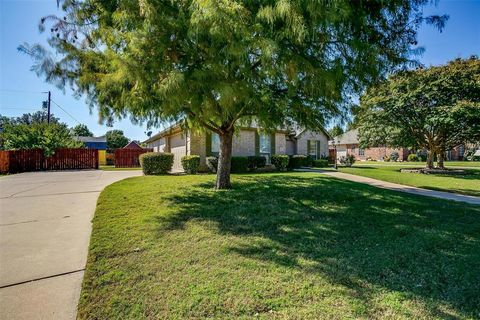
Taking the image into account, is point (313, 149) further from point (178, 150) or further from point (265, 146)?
point (178, 150)

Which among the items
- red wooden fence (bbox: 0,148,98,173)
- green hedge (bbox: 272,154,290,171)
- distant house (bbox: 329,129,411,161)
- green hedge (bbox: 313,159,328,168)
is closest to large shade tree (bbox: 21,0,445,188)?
green hedge (bbox: 272,154,290,171)

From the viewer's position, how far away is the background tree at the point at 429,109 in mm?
16062

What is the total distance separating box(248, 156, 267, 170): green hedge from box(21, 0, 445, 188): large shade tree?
36.8ft

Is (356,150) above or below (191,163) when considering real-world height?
above

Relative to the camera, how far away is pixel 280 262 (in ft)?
12.7

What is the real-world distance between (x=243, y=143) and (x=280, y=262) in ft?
49.4

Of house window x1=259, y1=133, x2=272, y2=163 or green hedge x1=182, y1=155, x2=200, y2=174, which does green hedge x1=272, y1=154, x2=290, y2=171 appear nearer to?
house window x1=259, y1=133, x2=272, y2=163

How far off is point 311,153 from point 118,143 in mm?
59548

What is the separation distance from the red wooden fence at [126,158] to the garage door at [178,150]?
770 centimetres

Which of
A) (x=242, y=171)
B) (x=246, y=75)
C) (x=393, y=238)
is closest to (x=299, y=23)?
(x=246, y=75)

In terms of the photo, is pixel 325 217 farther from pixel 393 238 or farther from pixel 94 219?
pixel 94 219

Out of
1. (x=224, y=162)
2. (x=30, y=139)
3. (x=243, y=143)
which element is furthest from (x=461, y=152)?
(x=30, y=139)

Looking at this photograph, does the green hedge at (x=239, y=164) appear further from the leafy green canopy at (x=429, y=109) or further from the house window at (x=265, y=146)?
the leafy green canopy at (x=429, y=109)

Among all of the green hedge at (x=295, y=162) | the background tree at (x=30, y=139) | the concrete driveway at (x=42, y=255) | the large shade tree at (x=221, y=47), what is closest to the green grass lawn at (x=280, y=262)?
the concrete driveway at (x=42, y=255)
